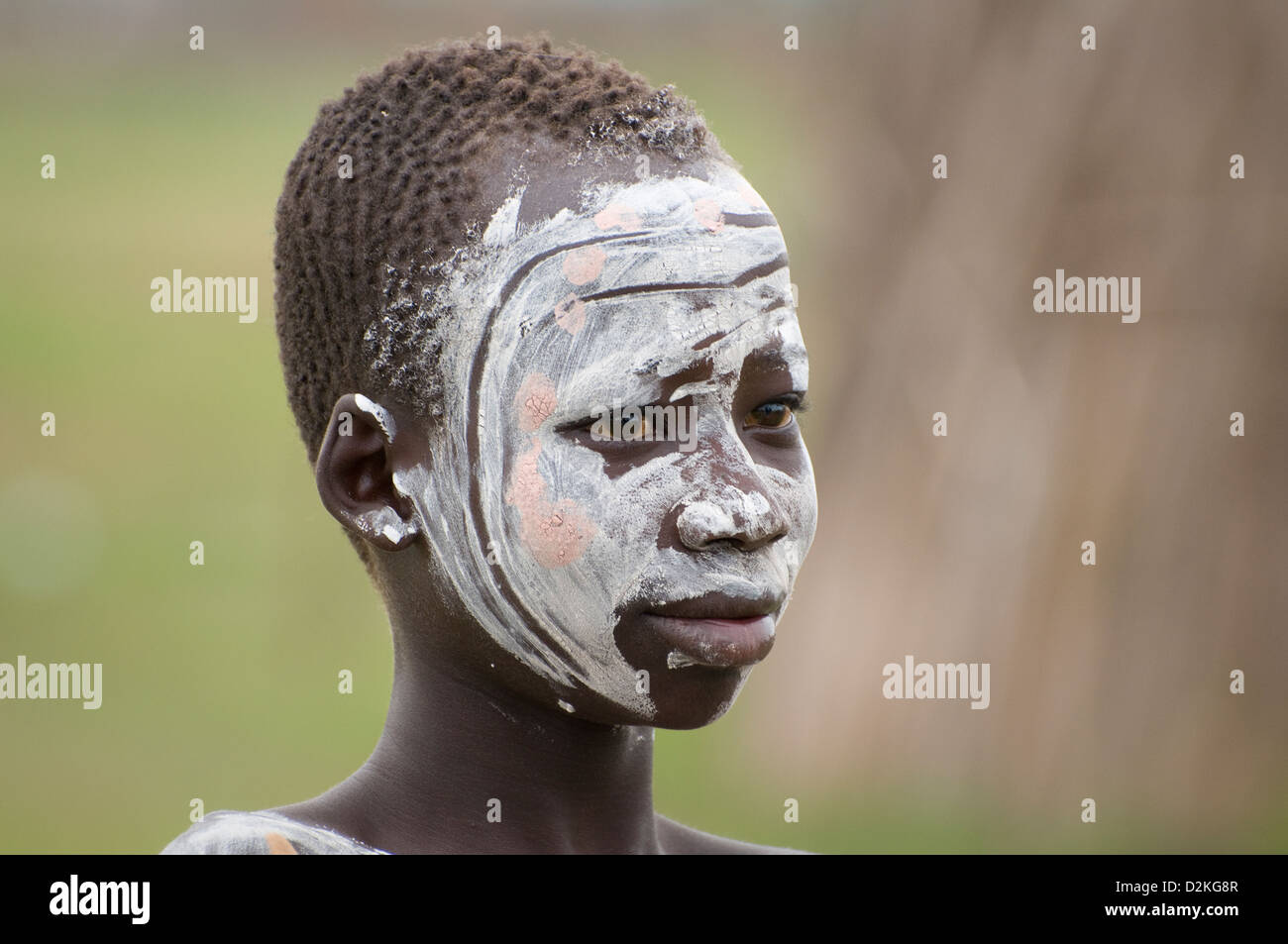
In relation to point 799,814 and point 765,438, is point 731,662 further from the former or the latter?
point 799,814

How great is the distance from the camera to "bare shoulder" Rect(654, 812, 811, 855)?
10.7 feet

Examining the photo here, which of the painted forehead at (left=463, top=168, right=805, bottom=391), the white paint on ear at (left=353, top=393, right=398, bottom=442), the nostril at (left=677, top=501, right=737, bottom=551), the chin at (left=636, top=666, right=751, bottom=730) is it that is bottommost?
the chin at (left=636, top=666, right=751, bottom=730)

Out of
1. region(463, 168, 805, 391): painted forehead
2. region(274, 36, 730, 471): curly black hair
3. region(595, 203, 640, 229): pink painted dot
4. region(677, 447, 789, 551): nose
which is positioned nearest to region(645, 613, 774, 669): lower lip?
region(677, 447, 789, 551): nose

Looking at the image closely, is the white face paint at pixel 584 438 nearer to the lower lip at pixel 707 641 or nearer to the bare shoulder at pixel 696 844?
the lower lip at pixel 707 641

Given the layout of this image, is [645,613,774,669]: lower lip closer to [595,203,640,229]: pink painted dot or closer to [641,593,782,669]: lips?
[641,593,782,669]: lips

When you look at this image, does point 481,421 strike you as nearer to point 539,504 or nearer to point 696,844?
point 539,504

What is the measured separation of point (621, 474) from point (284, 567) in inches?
329

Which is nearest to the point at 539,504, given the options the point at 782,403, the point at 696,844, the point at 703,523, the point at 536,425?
the point at 536,425

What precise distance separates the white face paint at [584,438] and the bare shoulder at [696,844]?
0.62 m

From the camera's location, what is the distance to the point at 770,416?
2863 mm

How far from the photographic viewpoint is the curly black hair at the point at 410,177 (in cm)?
279

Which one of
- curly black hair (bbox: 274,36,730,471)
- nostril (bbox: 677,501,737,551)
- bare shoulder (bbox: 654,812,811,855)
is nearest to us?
nostril (bbox: 677,501,737,551)

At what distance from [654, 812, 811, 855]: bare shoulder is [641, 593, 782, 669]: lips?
2.33ft
